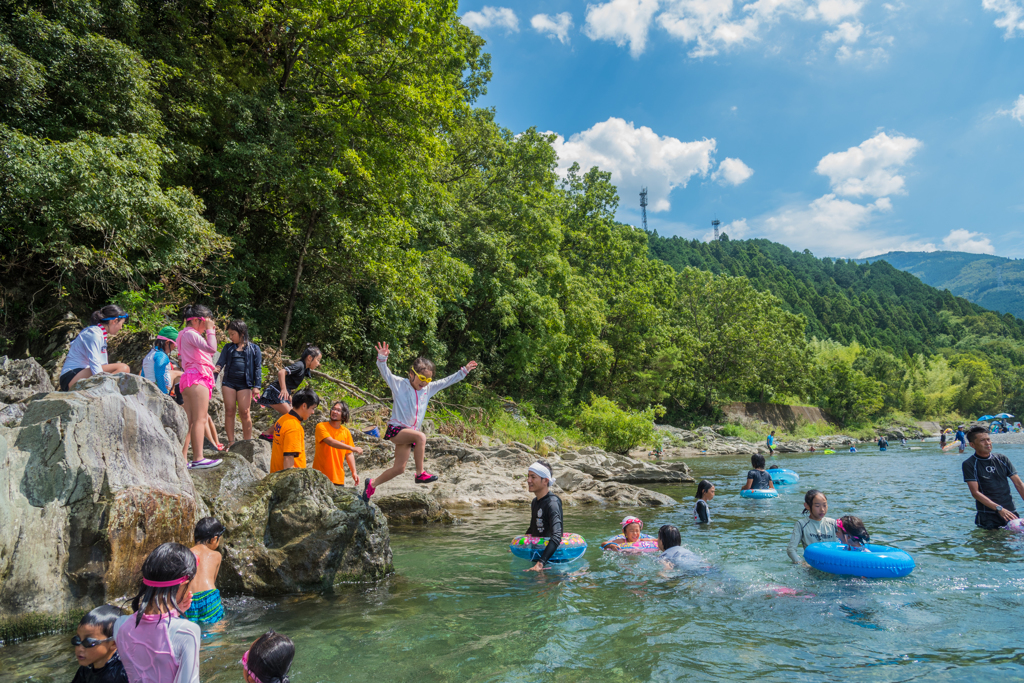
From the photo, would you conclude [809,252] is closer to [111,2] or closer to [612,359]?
[612,359]

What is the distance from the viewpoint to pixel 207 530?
4824 mm

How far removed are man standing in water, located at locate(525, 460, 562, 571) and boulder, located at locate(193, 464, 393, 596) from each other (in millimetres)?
1890

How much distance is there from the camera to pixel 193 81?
1412cm

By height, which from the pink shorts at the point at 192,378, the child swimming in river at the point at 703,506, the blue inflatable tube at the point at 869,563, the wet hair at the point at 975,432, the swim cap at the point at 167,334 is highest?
the swim cap at the point at 167,334

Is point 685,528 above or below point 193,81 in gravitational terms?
below

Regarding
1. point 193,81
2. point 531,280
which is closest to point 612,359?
point 531,280

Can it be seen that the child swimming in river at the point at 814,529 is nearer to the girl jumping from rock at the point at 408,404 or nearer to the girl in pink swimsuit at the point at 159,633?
the girl jumping from rock at the point at 408,404

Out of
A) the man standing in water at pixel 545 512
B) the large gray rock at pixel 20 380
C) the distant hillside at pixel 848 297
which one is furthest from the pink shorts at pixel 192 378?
the distant hillside at pixel 848 297

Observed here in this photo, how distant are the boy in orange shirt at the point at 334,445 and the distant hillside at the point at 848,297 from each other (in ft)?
280

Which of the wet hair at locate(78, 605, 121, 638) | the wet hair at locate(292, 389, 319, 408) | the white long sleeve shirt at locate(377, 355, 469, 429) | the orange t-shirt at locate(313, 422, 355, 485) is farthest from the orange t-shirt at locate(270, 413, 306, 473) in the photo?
the wet hair at locate(78, 605, 121, 638)

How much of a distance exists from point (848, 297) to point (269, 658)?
5304 inches

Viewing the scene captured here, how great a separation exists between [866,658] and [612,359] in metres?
28.5

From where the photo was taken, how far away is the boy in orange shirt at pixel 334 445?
699cm

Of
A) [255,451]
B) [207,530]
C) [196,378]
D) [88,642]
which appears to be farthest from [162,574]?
[255,451]
